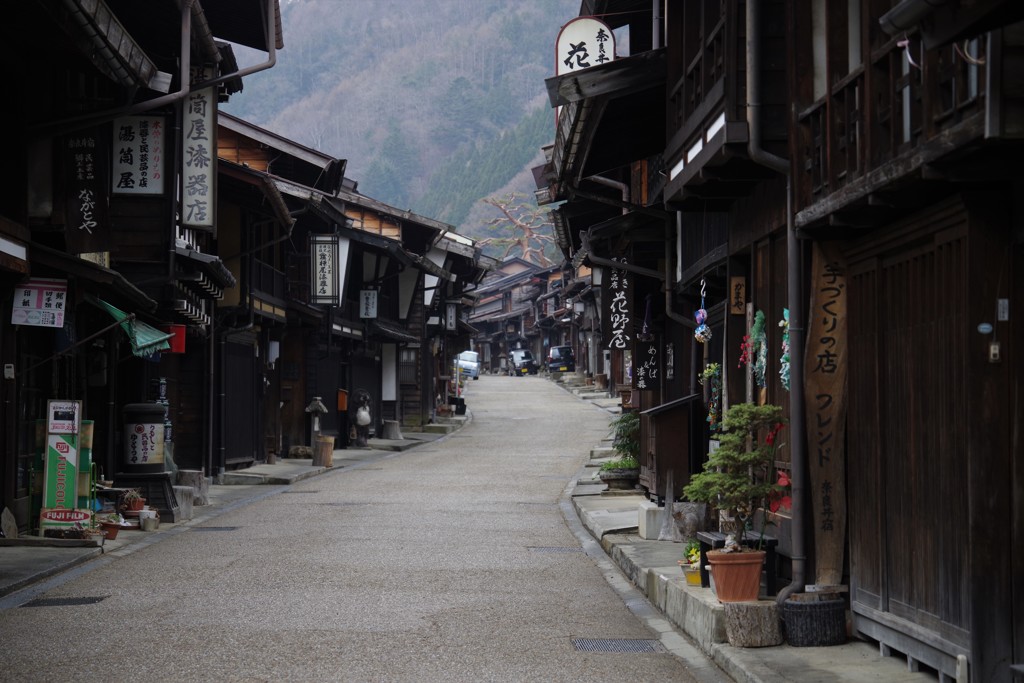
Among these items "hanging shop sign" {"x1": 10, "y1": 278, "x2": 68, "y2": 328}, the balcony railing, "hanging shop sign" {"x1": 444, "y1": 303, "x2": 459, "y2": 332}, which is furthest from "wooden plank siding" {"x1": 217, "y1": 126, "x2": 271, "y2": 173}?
the balcony railing

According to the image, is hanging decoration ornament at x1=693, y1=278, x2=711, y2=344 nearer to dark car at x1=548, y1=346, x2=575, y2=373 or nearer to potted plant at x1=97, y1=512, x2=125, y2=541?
potted plant at x1=97, y1=512, x2=125, y2=541

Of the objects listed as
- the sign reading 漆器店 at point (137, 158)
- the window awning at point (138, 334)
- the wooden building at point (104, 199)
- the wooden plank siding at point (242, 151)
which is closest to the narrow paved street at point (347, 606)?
the window awning at point (138, 334)

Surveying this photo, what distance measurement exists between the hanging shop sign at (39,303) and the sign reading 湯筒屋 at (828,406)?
9.97 m

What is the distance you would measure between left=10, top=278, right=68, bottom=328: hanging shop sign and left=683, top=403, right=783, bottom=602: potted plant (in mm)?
9039

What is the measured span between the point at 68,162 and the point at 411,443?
27285mm

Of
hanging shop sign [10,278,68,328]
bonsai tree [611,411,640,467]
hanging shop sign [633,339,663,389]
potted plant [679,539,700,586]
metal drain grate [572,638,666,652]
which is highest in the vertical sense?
hanging shop sign [10,278,68,328]

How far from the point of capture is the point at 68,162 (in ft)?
54.6

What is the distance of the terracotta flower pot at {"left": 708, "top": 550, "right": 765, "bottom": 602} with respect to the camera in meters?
10.1

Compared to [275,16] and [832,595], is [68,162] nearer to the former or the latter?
[275,16]

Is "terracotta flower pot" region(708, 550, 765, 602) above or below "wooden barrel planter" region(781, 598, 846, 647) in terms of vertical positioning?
above

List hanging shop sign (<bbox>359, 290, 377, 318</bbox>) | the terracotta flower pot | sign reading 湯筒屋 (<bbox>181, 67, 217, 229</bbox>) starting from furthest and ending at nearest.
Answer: hanging shop sign (<bbox>359, 290, 377, 318</bbox>) → sign reading 湯筒屋 (<bbox>181, 67, 217, 229</bbox>) → the terracotta flower pot

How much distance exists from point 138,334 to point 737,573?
11.7 meters

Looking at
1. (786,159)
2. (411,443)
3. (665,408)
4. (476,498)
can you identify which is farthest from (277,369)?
(786,159)

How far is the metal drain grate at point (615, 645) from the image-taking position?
10.4m
